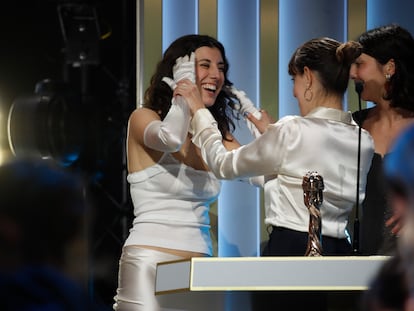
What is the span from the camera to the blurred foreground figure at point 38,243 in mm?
995

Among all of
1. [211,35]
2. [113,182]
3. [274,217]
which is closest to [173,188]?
[274,217]

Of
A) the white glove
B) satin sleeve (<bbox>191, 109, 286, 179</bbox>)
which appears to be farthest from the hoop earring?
the white glove

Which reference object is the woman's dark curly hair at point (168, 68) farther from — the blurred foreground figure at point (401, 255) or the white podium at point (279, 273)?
the blurred foreground figure at point (401, 255)

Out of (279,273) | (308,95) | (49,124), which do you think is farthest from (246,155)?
(49,124)

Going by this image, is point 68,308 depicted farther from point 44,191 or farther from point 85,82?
point 85,82

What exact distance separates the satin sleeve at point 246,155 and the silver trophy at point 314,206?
184 millimetres

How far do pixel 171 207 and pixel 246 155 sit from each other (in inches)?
21.2

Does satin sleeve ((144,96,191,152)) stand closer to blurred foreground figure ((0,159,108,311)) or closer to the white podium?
the white podium

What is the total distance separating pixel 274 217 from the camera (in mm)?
2869

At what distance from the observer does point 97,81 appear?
5.89 meters

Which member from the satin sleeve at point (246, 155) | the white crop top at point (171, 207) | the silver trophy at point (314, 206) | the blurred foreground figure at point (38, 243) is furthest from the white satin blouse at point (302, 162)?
the blurred foreground figure at point (38, 243)

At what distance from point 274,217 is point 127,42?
10.3 ft

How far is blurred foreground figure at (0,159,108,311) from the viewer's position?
3.26 ft

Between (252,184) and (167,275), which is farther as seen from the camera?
(252,184)
